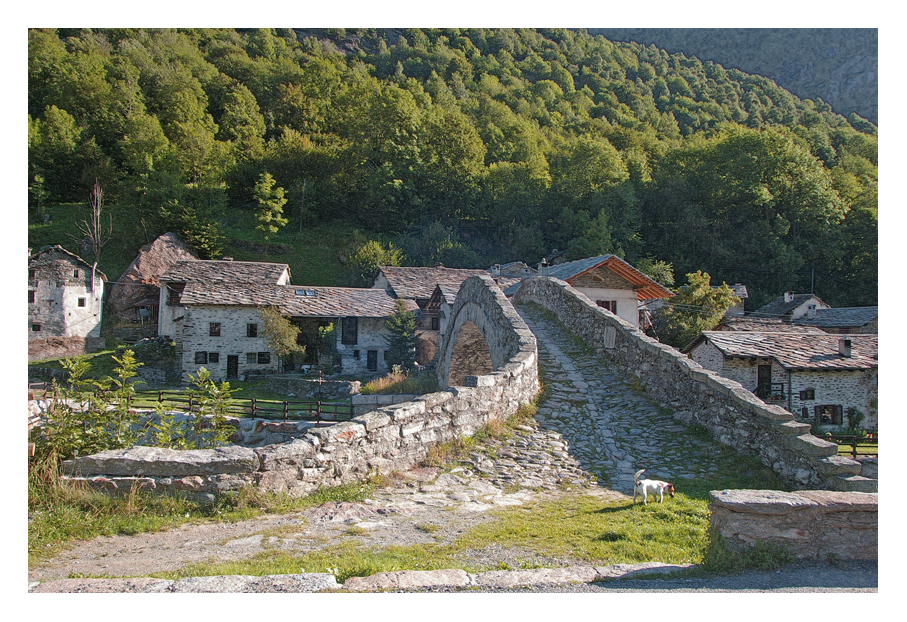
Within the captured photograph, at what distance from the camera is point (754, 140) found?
4475cm

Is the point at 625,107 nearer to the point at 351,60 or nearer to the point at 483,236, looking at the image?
the point at 483,236

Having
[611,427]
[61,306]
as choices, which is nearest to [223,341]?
[61,306]

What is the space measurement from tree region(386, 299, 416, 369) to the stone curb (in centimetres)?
2409

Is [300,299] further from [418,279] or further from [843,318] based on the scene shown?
[843,318]

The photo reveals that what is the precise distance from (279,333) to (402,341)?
6.44 m

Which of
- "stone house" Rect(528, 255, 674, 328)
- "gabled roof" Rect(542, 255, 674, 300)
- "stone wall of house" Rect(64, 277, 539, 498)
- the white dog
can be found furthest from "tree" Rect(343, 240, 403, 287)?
the white dog

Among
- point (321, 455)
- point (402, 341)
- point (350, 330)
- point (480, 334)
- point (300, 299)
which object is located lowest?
point (402, 341)

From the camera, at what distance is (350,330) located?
29.4m

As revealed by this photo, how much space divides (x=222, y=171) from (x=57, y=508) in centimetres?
4705

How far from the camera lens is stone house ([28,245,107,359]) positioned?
1120 inches

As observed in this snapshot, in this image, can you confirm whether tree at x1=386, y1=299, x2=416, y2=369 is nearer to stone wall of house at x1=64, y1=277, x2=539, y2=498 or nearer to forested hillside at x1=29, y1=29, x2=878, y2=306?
forested hillside at x1=29, y1=29, x2=878, y2=306

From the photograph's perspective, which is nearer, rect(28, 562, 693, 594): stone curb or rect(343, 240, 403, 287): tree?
rect(28, 562, 693, 594): stone curb

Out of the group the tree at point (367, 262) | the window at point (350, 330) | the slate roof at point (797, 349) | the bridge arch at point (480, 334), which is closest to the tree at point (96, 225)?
the tree at point (367, 262)

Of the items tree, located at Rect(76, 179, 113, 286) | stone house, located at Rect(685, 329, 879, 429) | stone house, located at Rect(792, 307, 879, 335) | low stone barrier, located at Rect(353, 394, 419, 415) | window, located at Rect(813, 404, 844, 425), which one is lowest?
window, located at Rect(813, 404, 844, 425)
